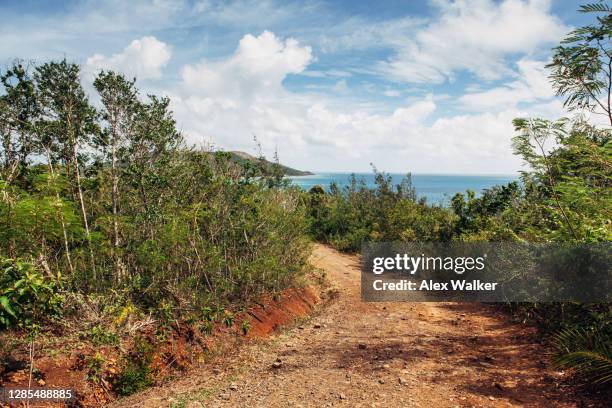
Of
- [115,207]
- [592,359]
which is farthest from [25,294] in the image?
[592,359]

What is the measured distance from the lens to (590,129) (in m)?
6.85

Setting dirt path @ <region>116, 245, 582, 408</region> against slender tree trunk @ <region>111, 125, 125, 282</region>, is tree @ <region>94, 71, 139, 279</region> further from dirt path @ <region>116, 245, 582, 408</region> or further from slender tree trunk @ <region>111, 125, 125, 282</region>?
dirt path @ <region>116, 245, 582, 408</region>

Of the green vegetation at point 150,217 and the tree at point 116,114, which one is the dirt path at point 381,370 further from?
the tree at point 116,114

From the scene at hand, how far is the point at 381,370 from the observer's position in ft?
22.2

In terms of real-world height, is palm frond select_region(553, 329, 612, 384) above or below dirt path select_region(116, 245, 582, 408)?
above

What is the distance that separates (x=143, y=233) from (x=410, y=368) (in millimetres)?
5712

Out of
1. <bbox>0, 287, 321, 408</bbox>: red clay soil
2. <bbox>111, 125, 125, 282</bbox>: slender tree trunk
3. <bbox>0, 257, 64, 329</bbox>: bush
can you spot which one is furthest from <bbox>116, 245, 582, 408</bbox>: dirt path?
<bbox>111, 125, 125, 282</bbox>: slender tree trunk

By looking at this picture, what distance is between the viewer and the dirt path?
5.81 metres

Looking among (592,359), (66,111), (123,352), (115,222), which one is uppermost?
(66,111)

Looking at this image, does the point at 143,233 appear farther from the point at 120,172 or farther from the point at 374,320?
the point at 374,320

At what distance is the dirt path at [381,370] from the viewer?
5809 millimetres

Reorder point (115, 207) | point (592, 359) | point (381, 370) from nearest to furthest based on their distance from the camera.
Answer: point (592, 359) < point (381, 370) < point (115, 207)

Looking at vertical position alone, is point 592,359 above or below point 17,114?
below

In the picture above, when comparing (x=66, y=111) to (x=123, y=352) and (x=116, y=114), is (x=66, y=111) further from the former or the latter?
(x=123, y=352)
